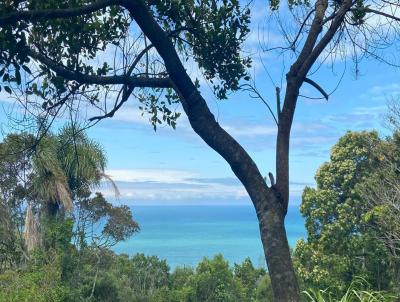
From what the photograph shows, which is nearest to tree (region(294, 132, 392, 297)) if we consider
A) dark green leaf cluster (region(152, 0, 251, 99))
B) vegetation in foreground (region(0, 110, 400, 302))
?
vegetation in foreground (region(0, 110, 400, 302))

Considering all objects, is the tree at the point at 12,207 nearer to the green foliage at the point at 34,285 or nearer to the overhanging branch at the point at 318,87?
the green foliage at the point at 34,285

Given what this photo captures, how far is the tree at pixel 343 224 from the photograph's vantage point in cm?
1427

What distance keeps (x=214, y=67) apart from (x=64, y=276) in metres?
7.64

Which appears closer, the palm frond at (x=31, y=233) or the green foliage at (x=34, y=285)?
the green foliage at (x=34, y=285)

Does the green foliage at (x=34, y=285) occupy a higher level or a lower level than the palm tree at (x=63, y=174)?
lower

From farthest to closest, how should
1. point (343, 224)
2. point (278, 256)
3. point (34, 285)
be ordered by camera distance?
1. point (343, 224)
2. point (34, 285)
3. point (278, 256)

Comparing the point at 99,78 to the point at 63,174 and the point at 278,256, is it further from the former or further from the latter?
the point at 63,174

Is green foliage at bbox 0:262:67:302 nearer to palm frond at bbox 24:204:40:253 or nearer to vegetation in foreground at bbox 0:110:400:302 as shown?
vegetation in foreground at bbox 0:110:400:302

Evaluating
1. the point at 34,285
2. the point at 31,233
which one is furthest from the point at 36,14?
the point at 31,233

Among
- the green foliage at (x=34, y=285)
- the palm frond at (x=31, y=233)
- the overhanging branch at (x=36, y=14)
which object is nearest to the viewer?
the overhanging branch at (x=36, y=14)

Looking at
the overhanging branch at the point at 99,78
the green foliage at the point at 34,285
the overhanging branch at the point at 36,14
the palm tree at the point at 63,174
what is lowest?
the green foliage at the point at 34,285

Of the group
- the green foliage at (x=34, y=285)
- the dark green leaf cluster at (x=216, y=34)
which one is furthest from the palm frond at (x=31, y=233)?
the dark green leaf cluster at (x=216, y=34)

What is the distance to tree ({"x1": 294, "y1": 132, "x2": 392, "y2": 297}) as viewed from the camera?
14273 mm

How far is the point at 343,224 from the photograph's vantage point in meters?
15.1
